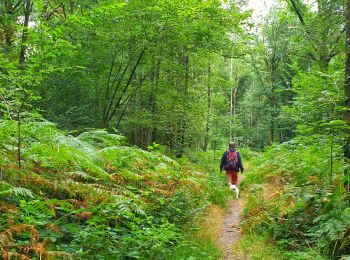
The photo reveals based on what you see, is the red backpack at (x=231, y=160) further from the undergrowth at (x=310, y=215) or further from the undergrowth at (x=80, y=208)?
the undergrowth at (x=80, y=208)

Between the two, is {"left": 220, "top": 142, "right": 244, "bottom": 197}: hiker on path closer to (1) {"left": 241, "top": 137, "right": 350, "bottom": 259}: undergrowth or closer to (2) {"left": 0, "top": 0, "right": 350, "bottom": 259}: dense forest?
(2) {"left": 0, "top": 0, "right": 350, "bottom": 259}: dense forest

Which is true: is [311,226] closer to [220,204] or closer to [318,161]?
[318,161]

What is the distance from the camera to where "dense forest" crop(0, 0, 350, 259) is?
14.4ft

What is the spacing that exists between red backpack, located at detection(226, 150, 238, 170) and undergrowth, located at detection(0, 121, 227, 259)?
3779 millimetres

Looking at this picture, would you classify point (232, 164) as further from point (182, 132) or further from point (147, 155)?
point (147, 155)

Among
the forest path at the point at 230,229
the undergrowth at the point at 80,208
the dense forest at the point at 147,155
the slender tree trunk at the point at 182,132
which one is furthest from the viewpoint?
the slender tree trunk at the point at 182,132

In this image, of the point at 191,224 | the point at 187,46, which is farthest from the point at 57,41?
the point at 187,46

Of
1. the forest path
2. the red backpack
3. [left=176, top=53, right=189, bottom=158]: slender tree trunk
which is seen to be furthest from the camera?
[left=176, top=53, right=189, bottom=158]: slender tree trunk

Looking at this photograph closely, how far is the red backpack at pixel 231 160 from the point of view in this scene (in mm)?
10719

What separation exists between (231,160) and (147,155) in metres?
4.68

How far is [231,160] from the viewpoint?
10.8 metres

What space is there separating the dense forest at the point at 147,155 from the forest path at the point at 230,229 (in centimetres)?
19

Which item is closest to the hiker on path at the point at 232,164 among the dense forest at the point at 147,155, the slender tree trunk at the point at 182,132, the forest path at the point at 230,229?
the dense forest at the point at 147,155

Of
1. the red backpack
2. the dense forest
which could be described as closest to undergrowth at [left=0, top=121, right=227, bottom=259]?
the dense forest
